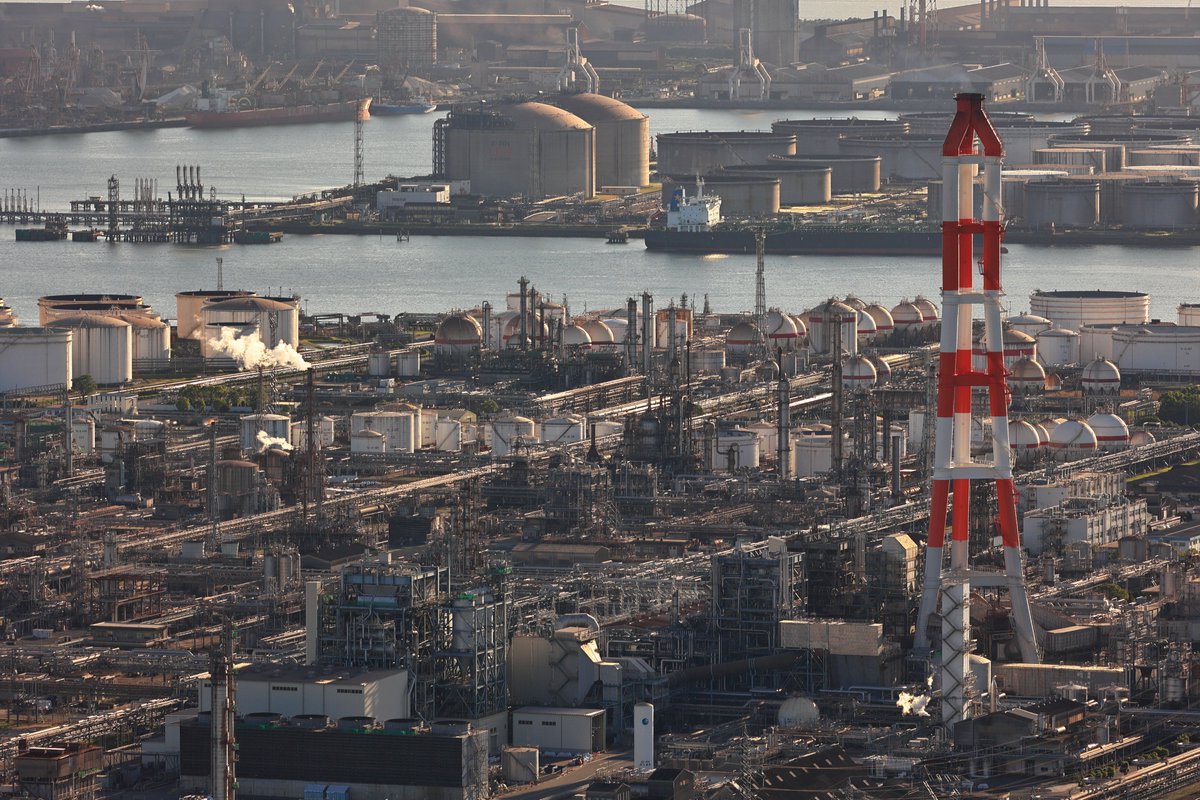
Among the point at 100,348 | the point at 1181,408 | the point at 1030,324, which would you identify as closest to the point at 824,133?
the point at 1030,324

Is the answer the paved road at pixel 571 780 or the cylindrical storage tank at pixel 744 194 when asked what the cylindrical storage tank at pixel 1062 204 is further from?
the paved road at pixel 571 780

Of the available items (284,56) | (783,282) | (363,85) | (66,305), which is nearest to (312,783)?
(66,305)

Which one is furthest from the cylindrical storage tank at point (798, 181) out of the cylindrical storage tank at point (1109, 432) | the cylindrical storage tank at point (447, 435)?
the cylindrical storage tank at point (1109, 432)

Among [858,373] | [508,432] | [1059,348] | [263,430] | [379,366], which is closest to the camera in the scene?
[263,430]

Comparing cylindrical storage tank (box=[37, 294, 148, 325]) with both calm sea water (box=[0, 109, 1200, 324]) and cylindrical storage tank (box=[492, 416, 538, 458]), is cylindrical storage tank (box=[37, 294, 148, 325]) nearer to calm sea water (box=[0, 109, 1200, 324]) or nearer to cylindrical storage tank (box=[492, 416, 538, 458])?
calm sea water (box=[0, 109, 1200, 324])

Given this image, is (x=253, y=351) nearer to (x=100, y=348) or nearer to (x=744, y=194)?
(x=100, y=348)

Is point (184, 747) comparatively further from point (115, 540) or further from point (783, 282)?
point (783, 282)

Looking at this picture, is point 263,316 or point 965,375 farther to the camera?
point 263,316
